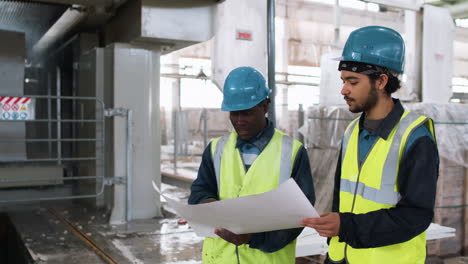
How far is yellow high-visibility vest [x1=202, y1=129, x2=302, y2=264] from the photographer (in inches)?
77.3

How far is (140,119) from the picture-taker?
4.89 metres

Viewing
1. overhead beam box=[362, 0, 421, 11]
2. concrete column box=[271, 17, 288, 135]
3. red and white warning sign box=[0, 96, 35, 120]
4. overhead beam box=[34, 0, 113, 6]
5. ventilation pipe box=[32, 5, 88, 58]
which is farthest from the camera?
concrete column box=[271, 17, 288, 135]

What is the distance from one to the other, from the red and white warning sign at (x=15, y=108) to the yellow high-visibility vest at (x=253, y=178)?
3.81m

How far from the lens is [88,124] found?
5902 mm

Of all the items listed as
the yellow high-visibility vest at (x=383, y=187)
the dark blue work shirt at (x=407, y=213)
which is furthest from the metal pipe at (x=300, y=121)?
the dark blue work shirt at (x=407, y=213)

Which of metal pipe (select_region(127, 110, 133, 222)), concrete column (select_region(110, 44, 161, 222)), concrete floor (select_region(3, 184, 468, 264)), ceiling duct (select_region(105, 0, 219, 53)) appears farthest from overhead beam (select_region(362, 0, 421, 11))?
metal pipe (select_region(127, 110, 133, 222))

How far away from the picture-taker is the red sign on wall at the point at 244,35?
577 cm

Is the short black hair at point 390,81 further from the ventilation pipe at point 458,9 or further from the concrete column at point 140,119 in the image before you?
the ventilation pipe at point 458,9

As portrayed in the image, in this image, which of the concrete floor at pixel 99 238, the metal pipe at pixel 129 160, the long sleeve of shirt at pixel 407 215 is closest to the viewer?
the long sleeve of shirt at pixel 407 215

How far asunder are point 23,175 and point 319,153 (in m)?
3.97

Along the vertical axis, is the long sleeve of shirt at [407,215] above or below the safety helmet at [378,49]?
below

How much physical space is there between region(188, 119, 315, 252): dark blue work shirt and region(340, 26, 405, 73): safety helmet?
53 cm

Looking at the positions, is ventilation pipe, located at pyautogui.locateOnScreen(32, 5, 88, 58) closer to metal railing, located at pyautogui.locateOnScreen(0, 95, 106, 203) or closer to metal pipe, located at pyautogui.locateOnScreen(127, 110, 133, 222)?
metal railing, located at pyautogui.locateOnScreen(0, 95, 106, 203)

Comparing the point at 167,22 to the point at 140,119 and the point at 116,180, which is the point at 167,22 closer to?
the point at 140,119
